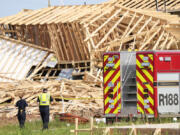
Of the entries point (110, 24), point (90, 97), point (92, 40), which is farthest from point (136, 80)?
point (110, 24)

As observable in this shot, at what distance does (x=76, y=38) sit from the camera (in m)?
34.7

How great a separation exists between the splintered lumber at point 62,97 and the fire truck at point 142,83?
4793 mm

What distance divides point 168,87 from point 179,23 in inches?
738

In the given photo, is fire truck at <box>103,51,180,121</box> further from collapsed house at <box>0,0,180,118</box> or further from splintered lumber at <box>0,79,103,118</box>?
collapsed house at <box>0,0,180,118</box>

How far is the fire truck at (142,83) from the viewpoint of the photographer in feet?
54.1

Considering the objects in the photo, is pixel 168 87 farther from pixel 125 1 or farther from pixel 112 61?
pixel 125 1

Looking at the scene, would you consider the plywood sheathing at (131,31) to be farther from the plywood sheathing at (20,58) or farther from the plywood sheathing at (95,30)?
the plywood sheathing at (20,58)

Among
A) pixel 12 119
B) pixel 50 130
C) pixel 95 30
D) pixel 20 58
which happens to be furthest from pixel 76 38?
pixel 50 130

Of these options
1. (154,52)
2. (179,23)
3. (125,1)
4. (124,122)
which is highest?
(125,1)

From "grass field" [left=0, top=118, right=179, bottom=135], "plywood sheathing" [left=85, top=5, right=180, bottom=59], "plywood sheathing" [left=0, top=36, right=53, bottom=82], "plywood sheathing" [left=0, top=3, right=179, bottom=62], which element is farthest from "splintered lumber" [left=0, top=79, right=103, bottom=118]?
"plywood sheathing" [left=0, top=36, right=53, bottom=82]

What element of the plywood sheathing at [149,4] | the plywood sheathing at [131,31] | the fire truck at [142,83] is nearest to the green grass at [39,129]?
the fire truck at [142,83]

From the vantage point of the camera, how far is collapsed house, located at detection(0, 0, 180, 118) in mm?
33094

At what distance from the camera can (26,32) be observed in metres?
38.1

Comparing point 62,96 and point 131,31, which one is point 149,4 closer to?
point 131,31
